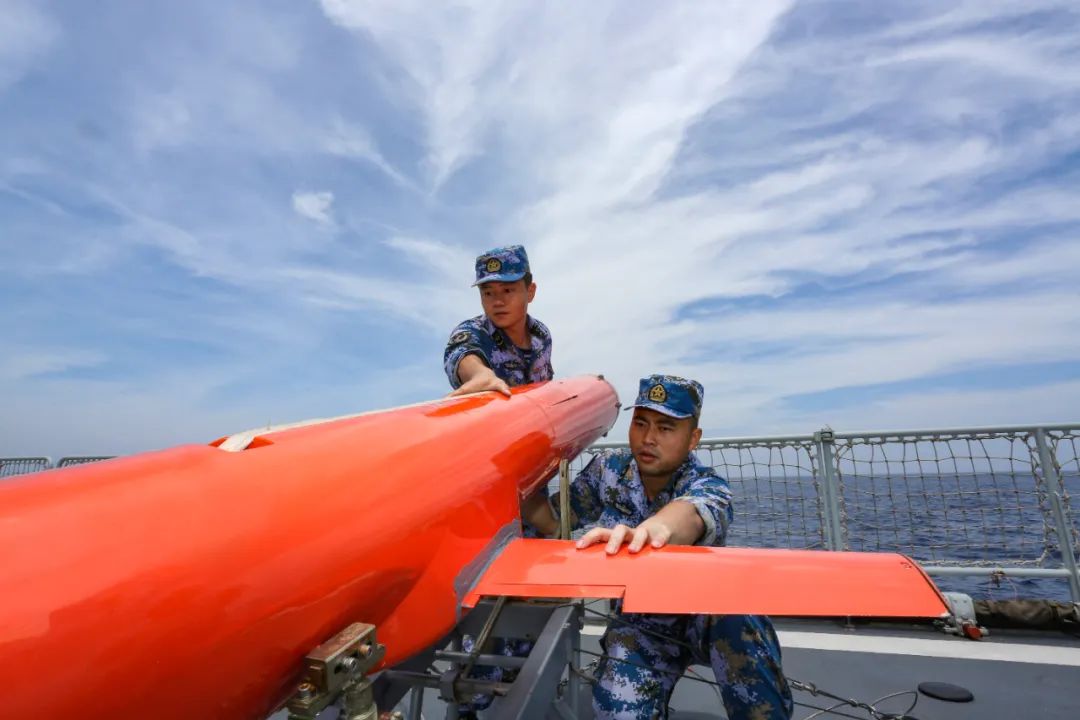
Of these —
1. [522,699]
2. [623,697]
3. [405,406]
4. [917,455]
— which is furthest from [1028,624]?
[405,406]

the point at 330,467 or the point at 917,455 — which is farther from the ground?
the point at 330,467

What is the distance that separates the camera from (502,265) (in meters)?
3.83

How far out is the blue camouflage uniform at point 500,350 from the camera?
3498 millimetres

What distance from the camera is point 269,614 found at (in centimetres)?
137

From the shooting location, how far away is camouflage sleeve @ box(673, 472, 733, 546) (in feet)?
8.59

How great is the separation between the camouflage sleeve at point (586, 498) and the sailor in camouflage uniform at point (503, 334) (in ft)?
2.48

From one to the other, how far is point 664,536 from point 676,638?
107cm

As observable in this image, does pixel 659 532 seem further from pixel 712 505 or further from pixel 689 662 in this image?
pixel 689 662

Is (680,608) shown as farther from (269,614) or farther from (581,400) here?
(581,400)

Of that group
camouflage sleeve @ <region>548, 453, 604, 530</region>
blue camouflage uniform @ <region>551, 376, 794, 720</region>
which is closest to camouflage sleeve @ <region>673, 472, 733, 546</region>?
blue camouflage uniform @ <region>551, 376, 794, 720</region>

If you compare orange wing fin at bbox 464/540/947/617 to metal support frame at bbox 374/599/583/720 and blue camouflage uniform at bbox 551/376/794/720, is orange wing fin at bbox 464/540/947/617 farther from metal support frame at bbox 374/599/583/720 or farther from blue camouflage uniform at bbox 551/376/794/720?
blue camouflage uniform at bbox 551/376/794/720

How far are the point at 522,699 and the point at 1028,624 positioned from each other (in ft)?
17.2

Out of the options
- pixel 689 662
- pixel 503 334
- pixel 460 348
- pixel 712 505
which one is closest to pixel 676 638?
pixel 689 662

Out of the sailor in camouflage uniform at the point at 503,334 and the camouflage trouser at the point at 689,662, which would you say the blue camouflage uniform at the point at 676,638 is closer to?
the camouflage trouser at the point at 689,662
